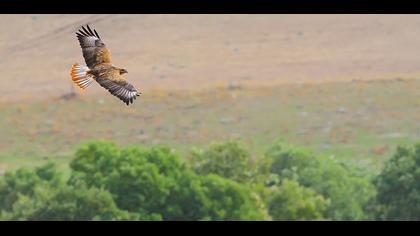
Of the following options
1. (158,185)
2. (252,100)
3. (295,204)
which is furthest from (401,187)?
(252,100)

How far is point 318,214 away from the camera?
8162cm

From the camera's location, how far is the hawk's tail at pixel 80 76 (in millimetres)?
9105

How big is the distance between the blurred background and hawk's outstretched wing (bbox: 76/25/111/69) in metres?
114

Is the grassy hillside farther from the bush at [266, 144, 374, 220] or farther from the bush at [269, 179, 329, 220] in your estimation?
the bush at [269, 179, 329, 220]

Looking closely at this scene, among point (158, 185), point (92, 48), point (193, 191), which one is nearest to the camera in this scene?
point (92, 48)

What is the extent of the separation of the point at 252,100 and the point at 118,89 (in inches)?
5363

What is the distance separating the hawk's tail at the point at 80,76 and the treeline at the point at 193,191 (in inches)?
2479

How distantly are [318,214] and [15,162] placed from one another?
52.2 metres

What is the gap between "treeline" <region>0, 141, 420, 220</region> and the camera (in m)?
77.7

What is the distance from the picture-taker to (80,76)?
30.5 ft

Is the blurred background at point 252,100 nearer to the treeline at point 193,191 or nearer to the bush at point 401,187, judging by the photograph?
the treeline at point 193,191

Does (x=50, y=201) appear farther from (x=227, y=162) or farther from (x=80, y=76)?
(x=80, y=76)

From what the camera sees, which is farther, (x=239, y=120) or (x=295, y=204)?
(x=239, y=120)

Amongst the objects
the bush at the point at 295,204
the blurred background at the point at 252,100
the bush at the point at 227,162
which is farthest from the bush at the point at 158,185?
the blurred background at the point at 252,100
